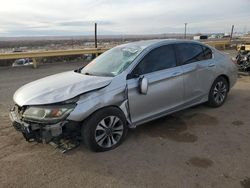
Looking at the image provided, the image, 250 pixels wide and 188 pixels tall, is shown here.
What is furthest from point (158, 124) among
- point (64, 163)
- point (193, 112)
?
point (64, 163)

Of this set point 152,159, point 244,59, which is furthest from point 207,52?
point 244,59

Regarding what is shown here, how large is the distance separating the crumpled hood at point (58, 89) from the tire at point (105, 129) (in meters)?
0.41

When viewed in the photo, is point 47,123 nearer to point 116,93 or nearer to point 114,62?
point 116,93

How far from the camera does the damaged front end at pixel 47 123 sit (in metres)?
3.55

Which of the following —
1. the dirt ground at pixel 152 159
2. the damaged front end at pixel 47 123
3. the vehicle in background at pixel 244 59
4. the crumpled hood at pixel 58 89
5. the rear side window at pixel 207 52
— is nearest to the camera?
the dirt ground at pixel 152 159

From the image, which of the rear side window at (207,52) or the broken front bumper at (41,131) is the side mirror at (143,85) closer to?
the broken front bumper at (41,131)

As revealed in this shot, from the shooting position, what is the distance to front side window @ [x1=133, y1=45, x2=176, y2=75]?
170 inches

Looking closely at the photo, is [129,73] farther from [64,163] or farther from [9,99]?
[9,99]

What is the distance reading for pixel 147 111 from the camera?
4352 millimetres

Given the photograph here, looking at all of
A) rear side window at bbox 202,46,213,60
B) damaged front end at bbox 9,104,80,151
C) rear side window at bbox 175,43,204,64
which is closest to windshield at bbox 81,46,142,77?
rear side window at bbox 175,43,204,64

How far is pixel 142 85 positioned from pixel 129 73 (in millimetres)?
284

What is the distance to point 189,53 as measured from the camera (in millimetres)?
5098

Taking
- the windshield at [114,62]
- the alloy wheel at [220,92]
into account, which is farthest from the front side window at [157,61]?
the alloy wheel at [220,92]

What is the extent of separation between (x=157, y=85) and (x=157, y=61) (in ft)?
1.47
